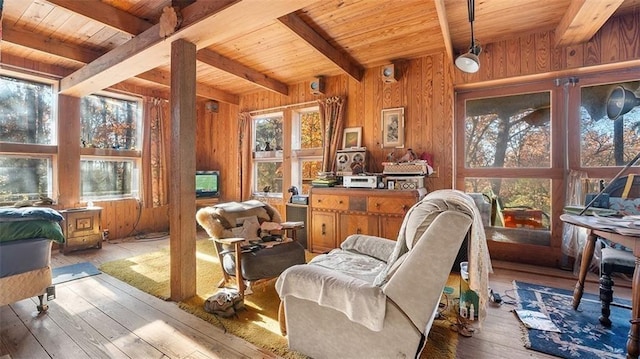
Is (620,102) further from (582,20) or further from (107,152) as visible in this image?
(107,152)

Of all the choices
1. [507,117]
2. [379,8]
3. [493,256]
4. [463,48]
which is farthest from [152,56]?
[493,256]

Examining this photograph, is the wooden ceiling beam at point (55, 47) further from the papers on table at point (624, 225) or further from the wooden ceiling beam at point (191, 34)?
the papers on table at point (624, 225)

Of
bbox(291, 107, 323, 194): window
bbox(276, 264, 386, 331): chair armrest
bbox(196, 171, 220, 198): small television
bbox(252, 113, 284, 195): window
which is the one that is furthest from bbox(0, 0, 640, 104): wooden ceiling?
bbox(196, 171, 220, 198): small television

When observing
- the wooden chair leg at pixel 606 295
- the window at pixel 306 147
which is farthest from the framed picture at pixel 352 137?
the wooden chair leg at pixel 606 295

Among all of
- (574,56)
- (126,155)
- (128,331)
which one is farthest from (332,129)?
(126,155)

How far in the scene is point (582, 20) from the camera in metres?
2.50

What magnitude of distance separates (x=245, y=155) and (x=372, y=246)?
351 cm

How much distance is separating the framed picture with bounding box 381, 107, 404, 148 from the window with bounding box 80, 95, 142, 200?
426 centimetres

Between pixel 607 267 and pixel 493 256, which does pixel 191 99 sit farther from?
pixel 493 256

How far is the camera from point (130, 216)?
476 centimetres

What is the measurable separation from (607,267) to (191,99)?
138 inches

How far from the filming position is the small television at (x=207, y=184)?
5.26 meters

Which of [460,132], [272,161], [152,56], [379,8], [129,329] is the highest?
[379,8]

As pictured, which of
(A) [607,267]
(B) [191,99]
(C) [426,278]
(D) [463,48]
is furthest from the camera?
(D) [463,48]
